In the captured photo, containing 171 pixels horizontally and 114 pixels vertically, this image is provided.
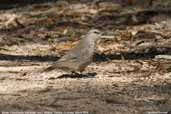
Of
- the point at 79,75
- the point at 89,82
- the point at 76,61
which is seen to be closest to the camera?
the point at 89,82

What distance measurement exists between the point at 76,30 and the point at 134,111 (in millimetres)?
5593

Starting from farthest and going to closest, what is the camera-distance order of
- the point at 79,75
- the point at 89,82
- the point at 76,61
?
the point at 79,75 → the point at 76,61 → the point at 89,82

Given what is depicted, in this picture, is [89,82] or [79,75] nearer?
[89,82]

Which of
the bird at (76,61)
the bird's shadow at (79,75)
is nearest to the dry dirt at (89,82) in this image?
the bird's shadow at (79,75)

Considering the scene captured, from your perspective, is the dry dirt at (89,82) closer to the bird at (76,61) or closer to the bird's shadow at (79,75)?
the bird's shadow at (79,75)

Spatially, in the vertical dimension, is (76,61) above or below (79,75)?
above

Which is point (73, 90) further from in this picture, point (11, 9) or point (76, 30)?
point (11, 9)

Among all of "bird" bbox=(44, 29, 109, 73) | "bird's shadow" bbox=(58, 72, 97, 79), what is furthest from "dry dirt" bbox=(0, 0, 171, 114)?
"bird" bbox=(44, 29, 109, 73)

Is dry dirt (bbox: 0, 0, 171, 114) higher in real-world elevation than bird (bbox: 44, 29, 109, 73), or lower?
lower

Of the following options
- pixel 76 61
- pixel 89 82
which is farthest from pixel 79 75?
pixel 89 82

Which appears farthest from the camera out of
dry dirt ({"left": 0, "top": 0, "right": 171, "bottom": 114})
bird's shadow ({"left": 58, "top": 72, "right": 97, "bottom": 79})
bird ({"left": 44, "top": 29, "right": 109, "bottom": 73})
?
bird's shadow ({"left": 58, "top": 72, "right": 97, "bottom": 79})

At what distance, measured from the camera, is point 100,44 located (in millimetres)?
10289

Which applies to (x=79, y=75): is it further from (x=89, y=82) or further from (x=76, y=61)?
(x=89, y=82)

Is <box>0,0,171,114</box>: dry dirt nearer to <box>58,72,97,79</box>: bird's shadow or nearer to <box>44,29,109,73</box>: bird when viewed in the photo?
<box>58,72,97,79</box>: bird's shadow
